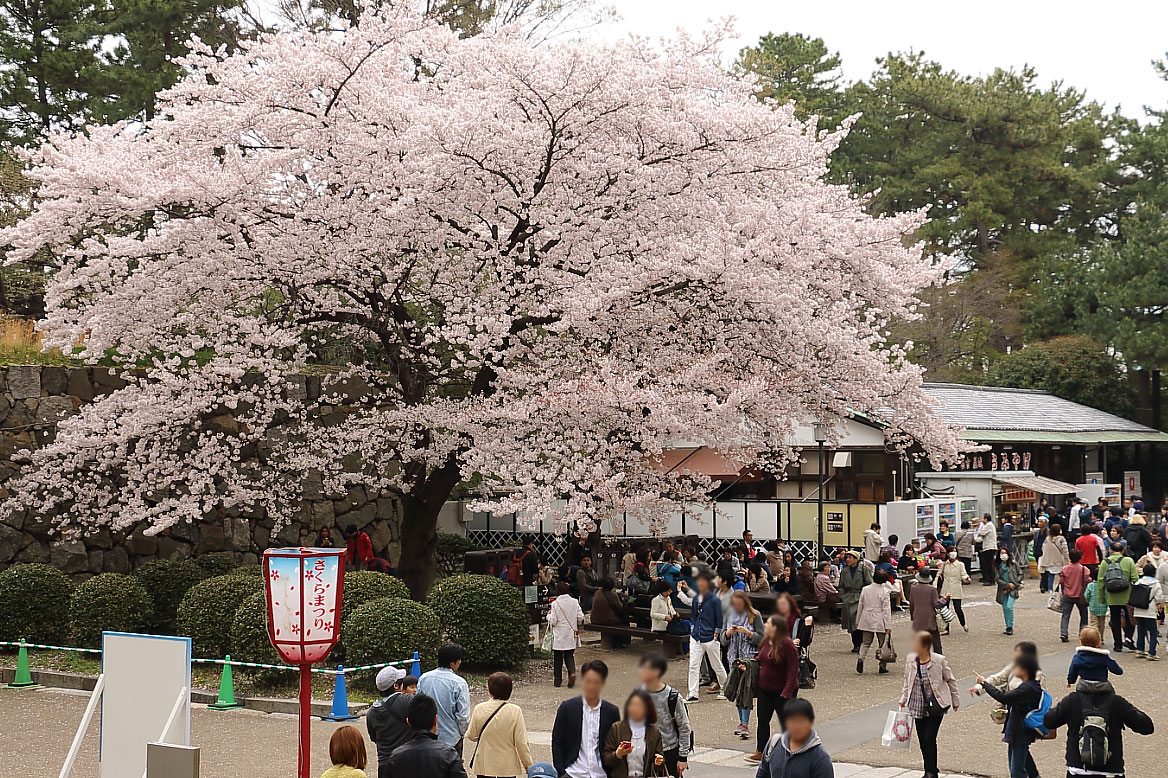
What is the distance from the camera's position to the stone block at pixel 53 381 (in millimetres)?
19672

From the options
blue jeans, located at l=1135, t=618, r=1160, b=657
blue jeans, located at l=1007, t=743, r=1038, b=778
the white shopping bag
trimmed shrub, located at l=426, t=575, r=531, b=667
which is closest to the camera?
blue jeans, located at l=1007, t=743, r=1038, b=778

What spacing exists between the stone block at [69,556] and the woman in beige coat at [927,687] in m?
15.6

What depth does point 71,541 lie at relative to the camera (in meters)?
19.6

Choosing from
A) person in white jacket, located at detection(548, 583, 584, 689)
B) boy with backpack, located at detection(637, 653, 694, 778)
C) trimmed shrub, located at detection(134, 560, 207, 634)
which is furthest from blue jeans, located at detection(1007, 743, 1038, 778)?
trimmed shrub, located at detection(134, 560, 207, 634)

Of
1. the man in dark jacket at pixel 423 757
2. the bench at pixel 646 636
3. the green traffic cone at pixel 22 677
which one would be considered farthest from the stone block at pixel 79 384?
the man in dark jacket at pixel 423 757

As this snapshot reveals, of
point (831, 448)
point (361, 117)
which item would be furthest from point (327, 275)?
point (831, 448)

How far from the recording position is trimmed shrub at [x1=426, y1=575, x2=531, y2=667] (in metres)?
15.0

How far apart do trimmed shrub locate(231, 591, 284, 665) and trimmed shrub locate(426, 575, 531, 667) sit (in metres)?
2.22

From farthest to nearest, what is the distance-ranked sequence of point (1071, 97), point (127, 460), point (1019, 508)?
1. point (1071, 97)
2. point (1019, 508)
3. point (127, 460)

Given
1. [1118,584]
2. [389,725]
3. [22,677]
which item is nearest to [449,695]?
[389,725]

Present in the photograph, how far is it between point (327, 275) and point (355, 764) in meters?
10.7

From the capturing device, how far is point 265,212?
638 inches

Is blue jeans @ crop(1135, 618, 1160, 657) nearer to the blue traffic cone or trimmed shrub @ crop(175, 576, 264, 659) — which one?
the blue traffic cone

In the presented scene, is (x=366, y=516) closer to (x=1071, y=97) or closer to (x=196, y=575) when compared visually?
(x=196, y=575)
